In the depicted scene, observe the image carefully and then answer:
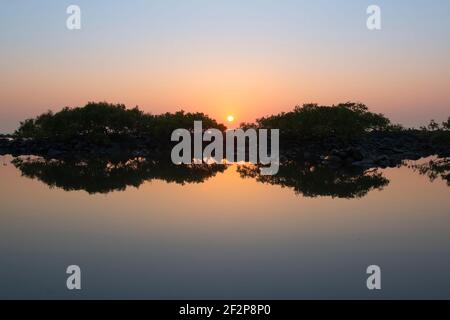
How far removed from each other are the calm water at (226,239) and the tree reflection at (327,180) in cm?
17

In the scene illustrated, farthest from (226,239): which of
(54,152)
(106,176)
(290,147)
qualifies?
(54,152)

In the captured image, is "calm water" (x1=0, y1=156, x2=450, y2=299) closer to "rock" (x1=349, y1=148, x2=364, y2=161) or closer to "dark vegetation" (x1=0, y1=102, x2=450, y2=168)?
"rock" (x1=349, y1=148, x2=364, y2=161)

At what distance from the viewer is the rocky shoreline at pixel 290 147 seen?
4575 cm

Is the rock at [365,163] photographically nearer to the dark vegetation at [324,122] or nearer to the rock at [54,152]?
the dark vegetation at [324,122]

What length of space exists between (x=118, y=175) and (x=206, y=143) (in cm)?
3267

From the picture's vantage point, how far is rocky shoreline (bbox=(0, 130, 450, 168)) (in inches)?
1801

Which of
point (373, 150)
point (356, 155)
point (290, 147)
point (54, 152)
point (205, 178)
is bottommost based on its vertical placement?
point (205, 178)

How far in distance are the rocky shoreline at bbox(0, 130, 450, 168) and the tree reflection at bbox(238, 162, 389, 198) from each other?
12303 millimetres

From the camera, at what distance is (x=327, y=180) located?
24719mm

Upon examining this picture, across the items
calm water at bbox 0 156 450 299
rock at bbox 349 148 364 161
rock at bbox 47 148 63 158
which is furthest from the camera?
rock at bbox 47 148 63 158

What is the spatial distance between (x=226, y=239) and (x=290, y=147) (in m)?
38.1

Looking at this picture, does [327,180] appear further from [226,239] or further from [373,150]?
[373,150]

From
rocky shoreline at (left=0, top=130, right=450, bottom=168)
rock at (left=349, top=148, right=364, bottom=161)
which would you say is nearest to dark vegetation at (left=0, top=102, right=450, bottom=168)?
rocky shoreline at (left=0, top=130, right=450, bottom=168)
